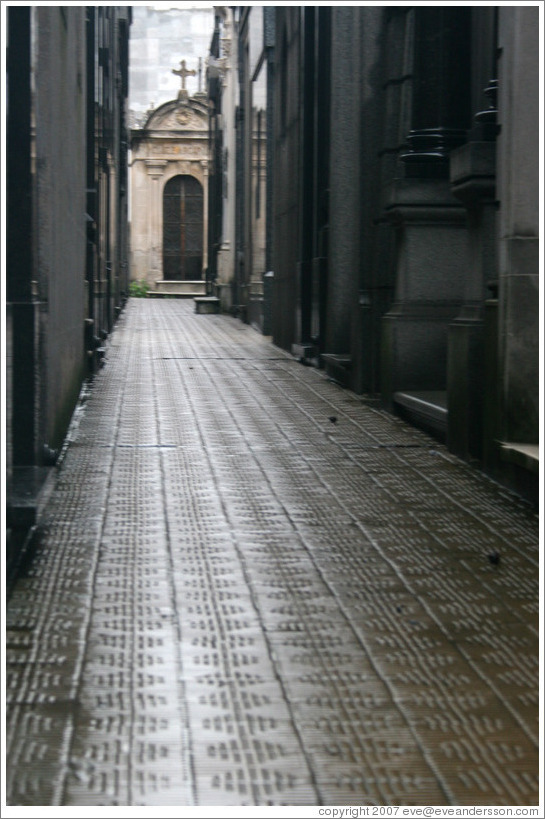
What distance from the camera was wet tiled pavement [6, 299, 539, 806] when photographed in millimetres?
3027

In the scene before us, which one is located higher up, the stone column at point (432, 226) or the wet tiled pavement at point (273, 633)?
the stone column at point (432, 226)

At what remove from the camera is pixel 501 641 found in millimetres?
4078

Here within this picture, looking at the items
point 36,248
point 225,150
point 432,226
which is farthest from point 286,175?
point 225,150

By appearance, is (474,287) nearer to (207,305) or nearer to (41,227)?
(41,227)

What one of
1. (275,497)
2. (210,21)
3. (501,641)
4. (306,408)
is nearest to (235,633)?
(501,641)

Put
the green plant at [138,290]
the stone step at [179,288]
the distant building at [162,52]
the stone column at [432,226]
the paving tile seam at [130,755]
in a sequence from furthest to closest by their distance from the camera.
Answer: the distant building at [162,52]
the stone step at [179,288]
the green plant at [138,290]
the stone column at [432,226]
the paving tile seam at [130,755]

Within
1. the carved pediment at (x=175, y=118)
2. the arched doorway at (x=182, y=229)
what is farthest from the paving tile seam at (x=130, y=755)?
the carved pediment at (x=175, y=118)

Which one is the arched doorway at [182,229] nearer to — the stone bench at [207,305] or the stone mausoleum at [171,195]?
the stone mausoleum at [171,195]

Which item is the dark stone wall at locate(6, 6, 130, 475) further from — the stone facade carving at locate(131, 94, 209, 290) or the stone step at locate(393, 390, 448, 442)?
the stone facade carving at locate(131, 94, 209, 290)

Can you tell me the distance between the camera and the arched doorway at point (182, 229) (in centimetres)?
4619

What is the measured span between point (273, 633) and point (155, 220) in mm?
42756

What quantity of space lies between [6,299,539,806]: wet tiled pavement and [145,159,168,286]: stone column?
3842 cm

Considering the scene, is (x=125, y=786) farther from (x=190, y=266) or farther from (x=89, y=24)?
(x=190, y=266)

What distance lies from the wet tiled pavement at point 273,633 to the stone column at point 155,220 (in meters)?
38.4
